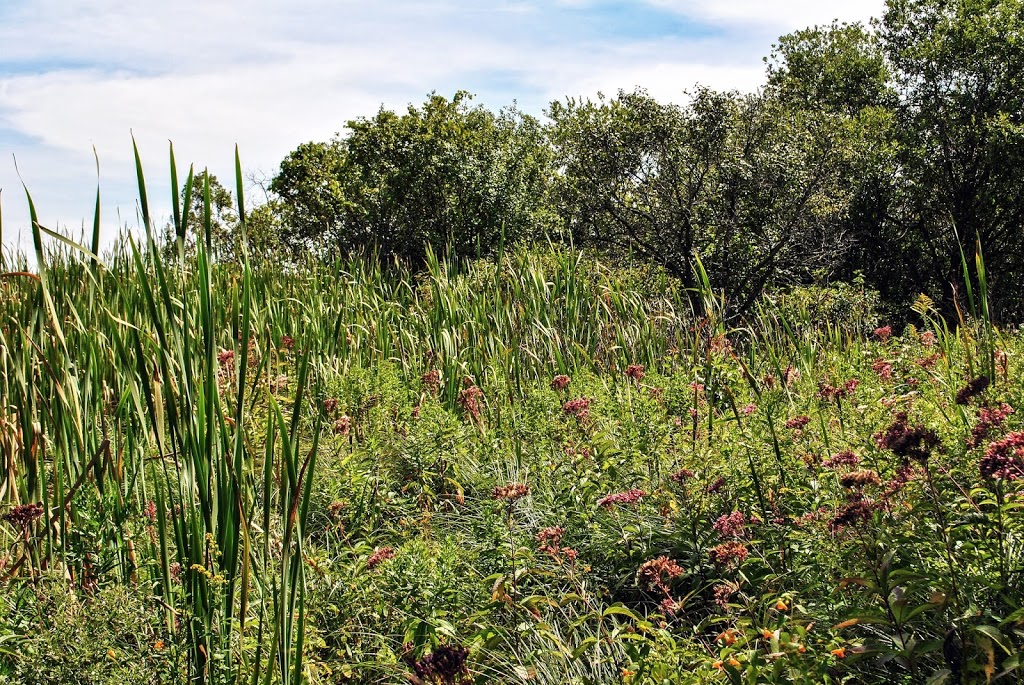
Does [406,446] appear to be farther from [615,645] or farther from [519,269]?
[519,269]

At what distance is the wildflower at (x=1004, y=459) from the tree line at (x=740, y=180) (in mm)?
7365

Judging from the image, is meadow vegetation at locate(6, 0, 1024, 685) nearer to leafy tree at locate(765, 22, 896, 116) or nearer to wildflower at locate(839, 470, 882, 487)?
wildflower at locate(839, 470, 882, 487)

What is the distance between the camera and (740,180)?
12789 millimetres

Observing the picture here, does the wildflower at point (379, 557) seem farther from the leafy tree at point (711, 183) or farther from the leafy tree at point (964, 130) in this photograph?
Result: the leafy tree at point (964, 130)

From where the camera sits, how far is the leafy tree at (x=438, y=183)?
14.6m

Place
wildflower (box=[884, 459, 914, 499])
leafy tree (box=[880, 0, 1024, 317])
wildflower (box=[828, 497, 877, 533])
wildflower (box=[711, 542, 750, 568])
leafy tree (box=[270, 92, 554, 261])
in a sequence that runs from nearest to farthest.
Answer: wildflower (box=[828, 497, 877, 533]) < wildflower (box=[884, 459, 914, 499]) < wildflower (box=[711, 542, 750, 568]) < leafy tree (box=[270, 92, 554, 261]) < leafy tree (box=[880, 0, 1024, 317])

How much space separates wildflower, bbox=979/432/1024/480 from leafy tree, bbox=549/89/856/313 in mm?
10746

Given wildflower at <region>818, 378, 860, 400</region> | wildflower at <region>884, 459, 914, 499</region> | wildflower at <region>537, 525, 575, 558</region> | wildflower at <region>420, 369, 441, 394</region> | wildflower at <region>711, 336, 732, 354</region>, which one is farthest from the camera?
wildflower at <region>420, 369, 441, 394</region>

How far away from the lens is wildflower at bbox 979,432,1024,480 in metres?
2.08

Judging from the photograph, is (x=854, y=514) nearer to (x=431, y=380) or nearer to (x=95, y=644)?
(x=95, y=644)

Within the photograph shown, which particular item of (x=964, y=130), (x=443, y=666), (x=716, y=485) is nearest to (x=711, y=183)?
(x=964, y=130)

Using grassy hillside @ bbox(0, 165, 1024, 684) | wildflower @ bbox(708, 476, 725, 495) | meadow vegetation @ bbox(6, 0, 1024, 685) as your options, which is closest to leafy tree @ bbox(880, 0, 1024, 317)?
meadow vegetation @ bbox(6, 0, 1024, 685)

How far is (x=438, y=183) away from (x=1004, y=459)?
13.3 metres

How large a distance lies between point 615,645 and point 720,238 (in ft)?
36.7
